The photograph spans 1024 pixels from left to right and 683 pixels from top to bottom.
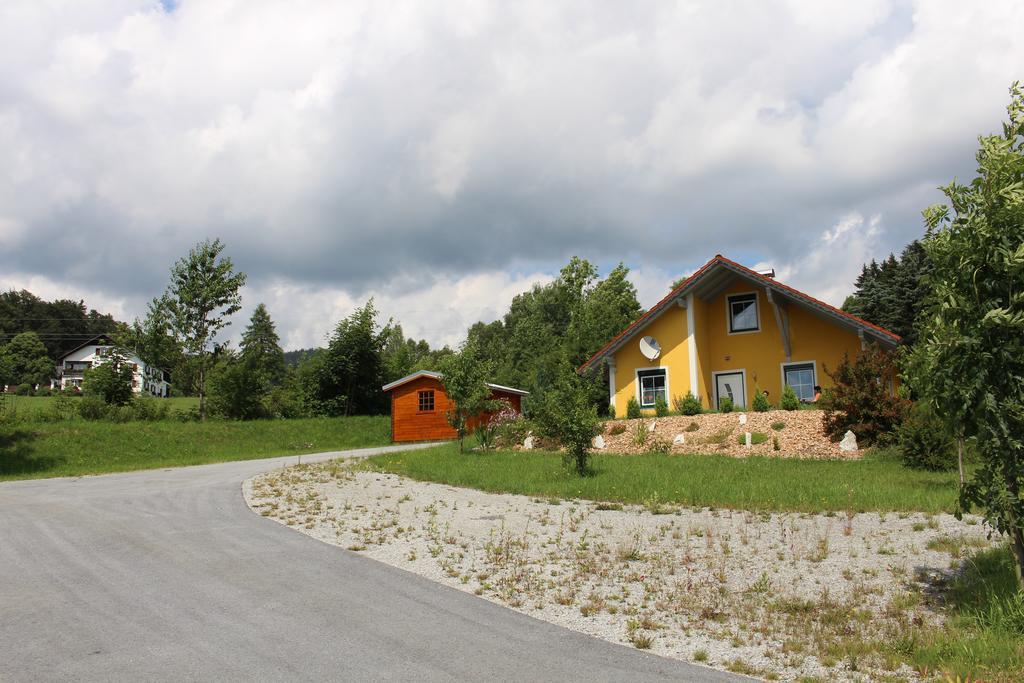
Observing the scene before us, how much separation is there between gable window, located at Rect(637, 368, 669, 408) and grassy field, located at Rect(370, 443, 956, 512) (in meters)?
8.12

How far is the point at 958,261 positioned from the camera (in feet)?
17.7

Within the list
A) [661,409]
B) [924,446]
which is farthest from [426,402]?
[924,446]

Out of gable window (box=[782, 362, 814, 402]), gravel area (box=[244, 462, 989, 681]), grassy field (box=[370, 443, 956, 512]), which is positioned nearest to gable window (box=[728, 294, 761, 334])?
gable window (box=[782, 362, 814, 402])

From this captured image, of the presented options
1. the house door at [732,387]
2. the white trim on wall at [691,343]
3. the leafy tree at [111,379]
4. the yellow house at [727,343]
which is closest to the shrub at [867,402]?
the yellow house at [727,343]

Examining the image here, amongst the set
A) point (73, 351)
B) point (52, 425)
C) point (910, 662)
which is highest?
point (73, 351)

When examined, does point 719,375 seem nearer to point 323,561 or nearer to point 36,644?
point 323,561

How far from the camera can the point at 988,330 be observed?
513 centimetres

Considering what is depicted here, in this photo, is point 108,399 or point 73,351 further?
point 73,351

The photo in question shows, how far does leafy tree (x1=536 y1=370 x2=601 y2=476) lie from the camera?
46.9 feet

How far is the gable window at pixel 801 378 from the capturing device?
23891 mm

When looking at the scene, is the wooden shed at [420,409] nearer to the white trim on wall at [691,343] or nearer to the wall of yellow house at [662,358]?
the wall of yellow house at [662,358]

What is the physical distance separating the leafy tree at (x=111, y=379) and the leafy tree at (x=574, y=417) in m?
30.9

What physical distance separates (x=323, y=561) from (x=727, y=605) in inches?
187

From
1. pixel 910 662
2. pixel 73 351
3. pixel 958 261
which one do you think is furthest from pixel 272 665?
pixel 73 351
